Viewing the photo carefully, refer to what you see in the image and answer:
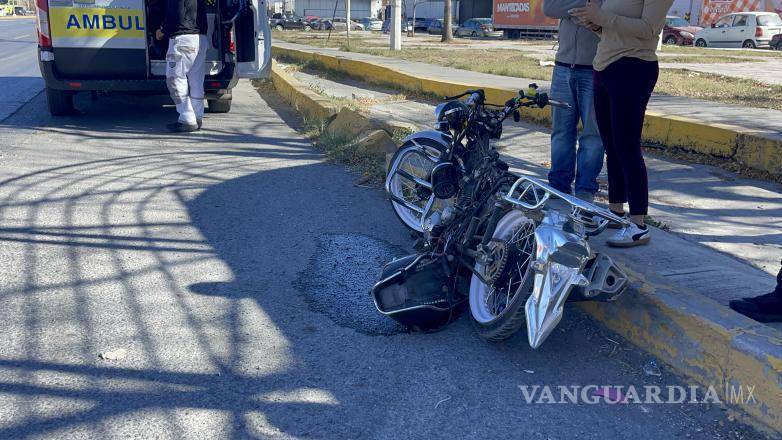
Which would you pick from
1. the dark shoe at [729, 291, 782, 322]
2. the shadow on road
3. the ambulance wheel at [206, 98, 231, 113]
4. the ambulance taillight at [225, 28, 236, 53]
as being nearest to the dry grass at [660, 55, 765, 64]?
the ambulance wheel at [206, 98, 231, 113]

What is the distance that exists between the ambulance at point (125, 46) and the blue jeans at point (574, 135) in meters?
5.45

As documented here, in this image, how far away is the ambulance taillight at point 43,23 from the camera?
833cm

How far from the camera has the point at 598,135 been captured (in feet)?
16.2

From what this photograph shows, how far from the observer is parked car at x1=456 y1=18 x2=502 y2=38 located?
45250 mm

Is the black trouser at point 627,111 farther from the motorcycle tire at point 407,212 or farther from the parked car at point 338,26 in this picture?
the parked car at point 338,26

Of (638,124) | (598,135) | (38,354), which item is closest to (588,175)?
(598,135)

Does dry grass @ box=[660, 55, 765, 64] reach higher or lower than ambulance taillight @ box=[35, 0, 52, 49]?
lower

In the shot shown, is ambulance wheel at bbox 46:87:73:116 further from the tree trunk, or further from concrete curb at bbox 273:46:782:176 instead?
the tree trunk

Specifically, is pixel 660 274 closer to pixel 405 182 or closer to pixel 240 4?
pixel 405 182

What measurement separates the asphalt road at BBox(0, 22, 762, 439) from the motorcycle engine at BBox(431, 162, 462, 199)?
68 centimetres

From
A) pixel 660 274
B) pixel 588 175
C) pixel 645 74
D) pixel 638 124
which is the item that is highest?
pixel 645 74

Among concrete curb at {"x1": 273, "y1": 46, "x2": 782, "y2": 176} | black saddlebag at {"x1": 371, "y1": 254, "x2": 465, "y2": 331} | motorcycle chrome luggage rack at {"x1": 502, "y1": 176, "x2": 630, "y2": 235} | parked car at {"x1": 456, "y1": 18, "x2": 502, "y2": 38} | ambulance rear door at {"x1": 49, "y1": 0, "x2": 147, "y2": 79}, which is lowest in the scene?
black saddlebag at {"x1": 371, "y1": 254, "x2": 465, "y2": 331}

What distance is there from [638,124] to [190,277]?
110 inches

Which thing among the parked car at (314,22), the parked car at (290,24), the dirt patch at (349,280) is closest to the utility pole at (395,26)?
the dirt patch at (349,280)
